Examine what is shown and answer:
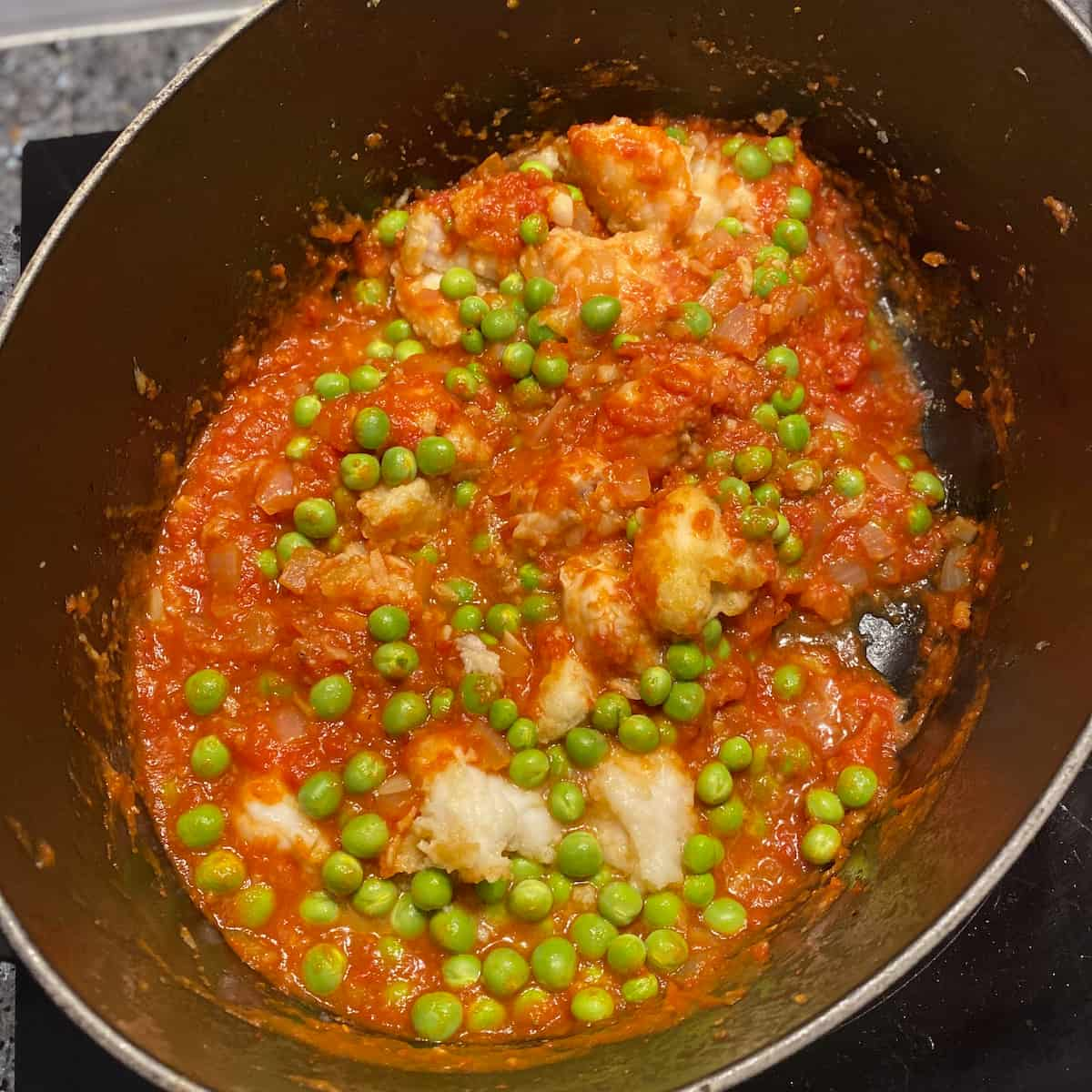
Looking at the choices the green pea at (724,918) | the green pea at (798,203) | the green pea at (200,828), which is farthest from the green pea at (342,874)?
the green pea at (798,203)

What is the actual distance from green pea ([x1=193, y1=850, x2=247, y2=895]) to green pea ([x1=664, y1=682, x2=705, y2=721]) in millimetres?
1300

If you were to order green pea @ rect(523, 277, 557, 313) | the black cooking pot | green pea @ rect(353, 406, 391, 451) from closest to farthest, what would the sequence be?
the black cooking pot
green pea @ rect(353, 406, 391, 451)
green pea @ rect(523, 277, 557, 313)

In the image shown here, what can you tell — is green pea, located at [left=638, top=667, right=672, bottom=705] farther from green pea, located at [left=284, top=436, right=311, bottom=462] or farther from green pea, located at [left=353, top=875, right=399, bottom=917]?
green pea, located at [left=284, top=436, right=311, bottom=462]

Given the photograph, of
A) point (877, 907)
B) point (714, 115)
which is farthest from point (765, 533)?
point (714, 115)

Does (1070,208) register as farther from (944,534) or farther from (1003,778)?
(1003,778)

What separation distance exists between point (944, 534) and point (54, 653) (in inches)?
107

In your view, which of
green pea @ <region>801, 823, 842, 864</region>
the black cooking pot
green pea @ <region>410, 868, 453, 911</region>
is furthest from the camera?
green pea @ <region>801, 823, 842, 864</region>

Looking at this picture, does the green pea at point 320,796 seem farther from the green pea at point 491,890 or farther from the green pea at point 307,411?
the green pea at point 307,411

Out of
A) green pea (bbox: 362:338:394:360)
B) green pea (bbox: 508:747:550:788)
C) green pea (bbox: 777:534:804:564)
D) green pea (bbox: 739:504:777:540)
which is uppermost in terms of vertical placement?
green pea (bbox: 362:338:394:360)

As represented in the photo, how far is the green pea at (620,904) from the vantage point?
2.90 m

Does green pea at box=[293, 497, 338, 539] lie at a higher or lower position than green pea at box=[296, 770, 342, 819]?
higher

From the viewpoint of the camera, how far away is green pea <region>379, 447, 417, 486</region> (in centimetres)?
319

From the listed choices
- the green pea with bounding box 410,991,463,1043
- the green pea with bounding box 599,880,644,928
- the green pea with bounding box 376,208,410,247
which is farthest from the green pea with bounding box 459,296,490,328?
the green pea with bounding box 410,991,463,1043

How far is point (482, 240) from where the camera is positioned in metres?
3.46
